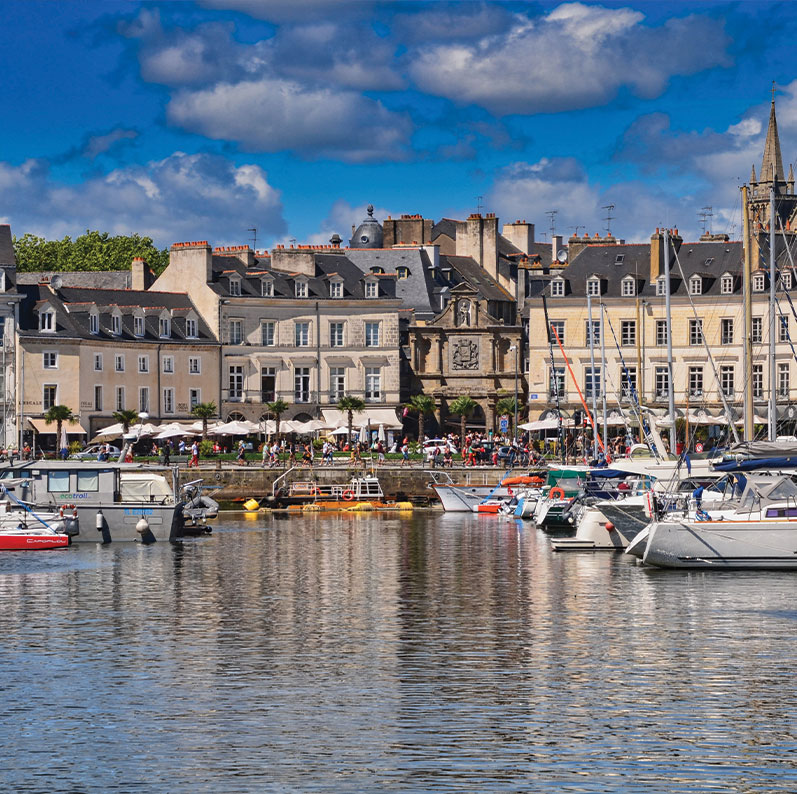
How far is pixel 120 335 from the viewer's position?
4417 inches

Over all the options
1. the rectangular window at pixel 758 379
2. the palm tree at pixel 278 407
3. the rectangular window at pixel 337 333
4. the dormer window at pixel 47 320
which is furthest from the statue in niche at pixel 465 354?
the dormer window at pixel 47 320

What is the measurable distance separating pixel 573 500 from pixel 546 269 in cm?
6752

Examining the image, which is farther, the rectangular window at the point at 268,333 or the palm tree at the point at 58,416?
the rectangular window at the point at 268,333

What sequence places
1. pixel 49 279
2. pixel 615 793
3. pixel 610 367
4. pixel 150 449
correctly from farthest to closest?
pixel 49 279 < pixel 610 367 < pixel 150 449 < pixel 615 793

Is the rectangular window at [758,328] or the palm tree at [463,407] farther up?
the rectangular window at [758,328]

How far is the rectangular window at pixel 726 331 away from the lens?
112 m

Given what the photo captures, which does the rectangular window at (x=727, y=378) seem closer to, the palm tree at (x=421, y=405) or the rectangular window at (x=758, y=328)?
the rectangular window at (x=758, y=328)

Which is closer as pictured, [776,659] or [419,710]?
[419,710]

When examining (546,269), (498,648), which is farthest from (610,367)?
(498,648)

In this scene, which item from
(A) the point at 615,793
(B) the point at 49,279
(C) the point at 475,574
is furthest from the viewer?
(B) the point at 49,279

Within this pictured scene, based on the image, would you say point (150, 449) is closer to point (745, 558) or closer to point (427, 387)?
point (427, 387)

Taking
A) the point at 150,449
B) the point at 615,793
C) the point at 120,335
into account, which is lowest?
the point at 615,793

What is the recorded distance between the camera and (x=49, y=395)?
10831 centimetres

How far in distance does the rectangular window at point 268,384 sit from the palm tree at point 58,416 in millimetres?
15548
